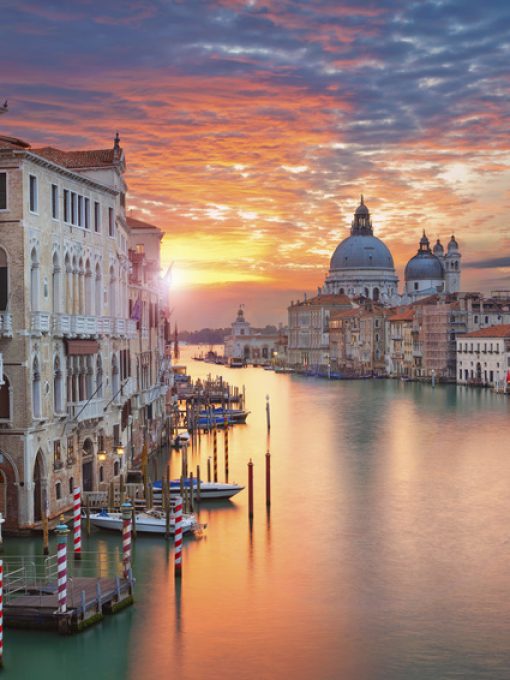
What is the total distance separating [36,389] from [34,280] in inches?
67.8

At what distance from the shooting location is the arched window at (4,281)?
16547mm

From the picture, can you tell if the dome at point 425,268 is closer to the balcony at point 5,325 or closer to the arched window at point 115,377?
the arched window at point 115,377

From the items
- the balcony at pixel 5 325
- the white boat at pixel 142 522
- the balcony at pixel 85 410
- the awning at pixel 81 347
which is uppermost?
the balcony at pixel 5 325

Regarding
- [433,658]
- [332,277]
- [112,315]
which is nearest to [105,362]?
[112,315]

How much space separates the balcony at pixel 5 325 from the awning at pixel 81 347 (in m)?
1.72

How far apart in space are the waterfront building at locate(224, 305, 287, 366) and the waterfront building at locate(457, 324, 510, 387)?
76.1 m

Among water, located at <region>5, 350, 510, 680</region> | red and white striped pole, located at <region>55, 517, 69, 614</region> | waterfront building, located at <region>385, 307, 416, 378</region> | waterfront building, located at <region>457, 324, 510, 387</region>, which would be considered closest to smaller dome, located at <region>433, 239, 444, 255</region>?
waterfront building, located at <region>385, 307, 416, 378</region>

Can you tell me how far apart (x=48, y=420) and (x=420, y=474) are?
43.2 feet

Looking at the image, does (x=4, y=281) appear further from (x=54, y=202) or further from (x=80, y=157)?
(x=80, y=157)

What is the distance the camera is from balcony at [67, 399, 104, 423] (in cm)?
1831

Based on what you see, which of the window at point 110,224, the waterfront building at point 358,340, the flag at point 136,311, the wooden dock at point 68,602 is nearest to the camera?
the wooden dock at point 68,602

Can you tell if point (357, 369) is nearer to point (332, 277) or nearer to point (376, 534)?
point (332, 277)

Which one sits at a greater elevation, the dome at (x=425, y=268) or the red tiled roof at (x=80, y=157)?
the dome at (x=425, y=268)

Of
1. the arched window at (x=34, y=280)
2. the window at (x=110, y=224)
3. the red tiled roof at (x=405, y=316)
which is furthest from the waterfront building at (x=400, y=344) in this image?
the arched window at (x=34, y=280)
